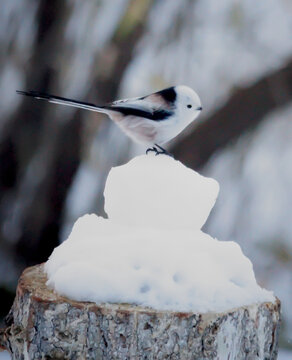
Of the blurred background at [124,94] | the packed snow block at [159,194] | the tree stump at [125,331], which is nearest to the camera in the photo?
the tree stump at [125,331]

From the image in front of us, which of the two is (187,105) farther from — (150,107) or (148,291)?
(148,291)

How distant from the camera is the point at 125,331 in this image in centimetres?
115

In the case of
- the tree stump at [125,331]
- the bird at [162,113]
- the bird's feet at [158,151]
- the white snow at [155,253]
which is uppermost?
the bird at [162,113]

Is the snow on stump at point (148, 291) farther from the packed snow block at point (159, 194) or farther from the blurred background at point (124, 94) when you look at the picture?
the blurred background at point (124, 94)

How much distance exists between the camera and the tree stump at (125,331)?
3.77 ft

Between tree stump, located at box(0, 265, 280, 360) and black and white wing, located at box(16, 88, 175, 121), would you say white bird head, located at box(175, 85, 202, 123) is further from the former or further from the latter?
tree stump, located at box(0, 265, 280, 360)

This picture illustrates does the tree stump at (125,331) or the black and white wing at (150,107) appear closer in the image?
the tree stump at (125,331)

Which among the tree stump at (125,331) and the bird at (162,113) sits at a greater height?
the bird at (162,113)

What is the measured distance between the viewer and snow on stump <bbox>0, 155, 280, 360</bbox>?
1.16m

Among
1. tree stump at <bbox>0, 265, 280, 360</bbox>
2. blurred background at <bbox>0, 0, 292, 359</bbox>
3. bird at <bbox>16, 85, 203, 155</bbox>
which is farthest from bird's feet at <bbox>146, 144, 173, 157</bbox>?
blurred background at <bbox>0, 0, 292, 359</bbox>

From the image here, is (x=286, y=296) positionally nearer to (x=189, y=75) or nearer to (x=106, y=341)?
(x=189, y=75)

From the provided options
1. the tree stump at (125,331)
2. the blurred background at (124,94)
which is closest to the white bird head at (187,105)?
the tree stump at (125,331)

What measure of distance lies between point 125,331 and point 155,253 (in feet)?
0.48

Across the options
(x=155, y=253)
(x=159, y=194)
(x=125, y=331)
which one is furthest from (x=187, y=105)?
(x=125, y=331)
